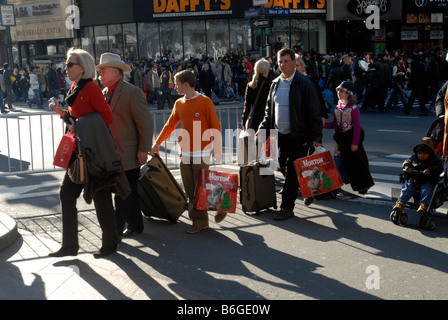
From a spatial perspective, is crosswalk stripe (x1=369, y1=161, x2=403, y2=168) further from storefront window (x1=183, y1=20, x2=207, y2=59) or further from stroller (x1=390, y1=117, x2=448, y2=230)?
storefront window (x1=183, y1=20, x2=207, y2=59)

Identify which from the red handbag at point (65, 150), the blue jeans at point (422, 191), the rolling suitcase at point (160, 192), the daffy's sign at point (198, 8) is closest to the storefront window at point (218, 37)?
the daffy's sign at point (198, 8)

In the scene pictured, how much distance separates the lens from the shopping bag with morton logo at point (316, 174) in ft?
22.0

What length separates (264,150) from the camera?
7.62 m

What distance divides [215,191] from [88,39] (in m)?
34.0

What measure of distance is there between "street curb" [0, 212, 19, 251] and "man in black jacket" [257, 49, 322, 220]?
9.24 ft

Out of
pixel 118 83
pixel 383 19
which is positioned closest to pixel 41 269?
pixel 118 83

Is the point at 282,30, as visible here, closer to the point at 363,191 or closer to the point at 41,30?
the point at 41,30

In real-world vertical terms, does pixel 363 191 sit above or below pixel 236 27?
below

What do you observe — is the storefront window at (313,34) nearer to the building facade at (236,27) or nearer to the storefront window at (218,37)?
the building facade at (236,27)

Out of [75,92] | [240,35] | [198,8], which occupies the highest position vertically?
[198,8]

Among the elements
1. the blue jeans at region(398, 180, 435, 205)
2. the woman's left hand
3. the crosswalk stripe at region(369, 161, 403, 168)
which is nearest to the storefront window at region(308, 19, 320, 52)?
the crosswalk stripe at region(369, 161, 403, 168)

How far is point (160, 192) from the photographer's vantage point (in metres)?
6.74

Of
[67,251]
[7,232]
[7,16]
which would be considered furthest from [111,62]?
[7,16]
